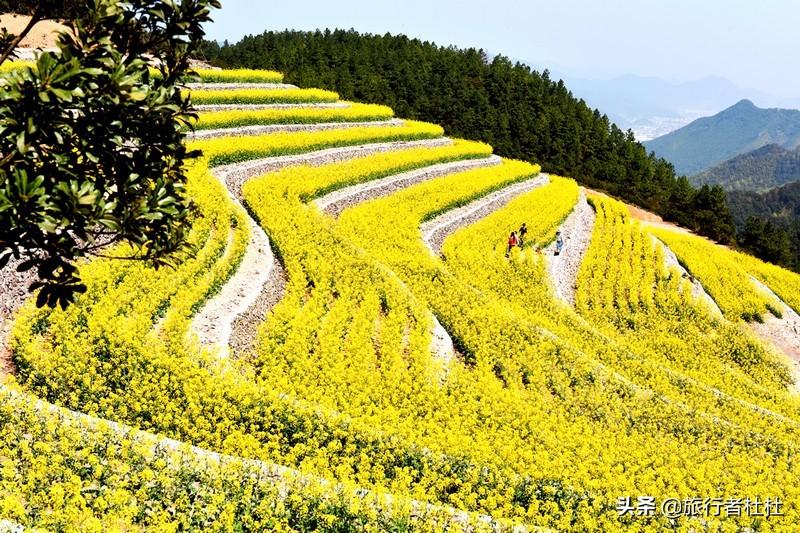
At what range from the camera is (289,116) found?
130ft

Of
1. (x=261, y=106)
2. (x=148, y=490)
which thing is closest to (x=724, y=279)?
(x=261, y=106)

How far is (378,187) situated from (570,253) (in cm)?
1276

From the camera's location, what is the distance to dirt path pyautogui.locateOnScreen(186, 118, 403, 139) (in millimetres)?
32906

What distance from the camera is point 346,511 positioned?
Answer: 8.66 m

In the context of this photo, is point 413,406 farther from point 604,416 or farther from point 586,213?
point 586,213

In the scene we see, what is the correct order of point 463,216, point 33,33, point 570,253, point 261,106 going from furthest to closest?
point 261,106 → point 33,33 → point 570,253 → point 463,216

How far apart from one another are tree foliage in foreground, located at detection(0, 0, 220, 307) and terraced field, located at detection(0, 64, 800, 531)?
154 inches

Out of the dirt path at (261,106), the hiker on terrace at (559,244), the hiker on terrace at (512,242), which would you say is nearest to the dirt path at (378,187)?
the hiker on terrace at (512,242)

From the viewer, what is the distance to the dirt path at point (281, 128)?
108ft

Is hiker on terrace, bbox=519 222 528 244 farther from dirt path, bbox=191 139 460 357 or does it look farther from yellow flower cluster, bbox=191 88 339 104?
yellow flower cluster, bbox=191 88 339 104

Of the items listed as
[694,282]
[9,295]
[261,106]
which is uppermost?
[261,106]

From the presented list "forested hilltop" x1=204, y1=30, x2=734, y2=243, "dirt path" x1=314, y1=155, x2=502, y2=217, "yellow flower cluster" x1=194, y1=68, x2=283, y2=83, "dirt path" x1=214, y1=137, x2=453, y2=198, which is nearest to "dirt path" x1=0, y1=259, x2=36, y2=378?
"dirt path" x1=214, y1=137, x2=453, y2=198

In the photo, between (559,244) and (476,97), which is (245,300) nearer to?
(559,244)

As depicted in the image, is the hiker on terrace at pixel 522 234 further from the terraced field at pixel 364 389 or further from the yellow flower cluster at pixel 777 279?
the yellow flower cluster at pixel 777 279
